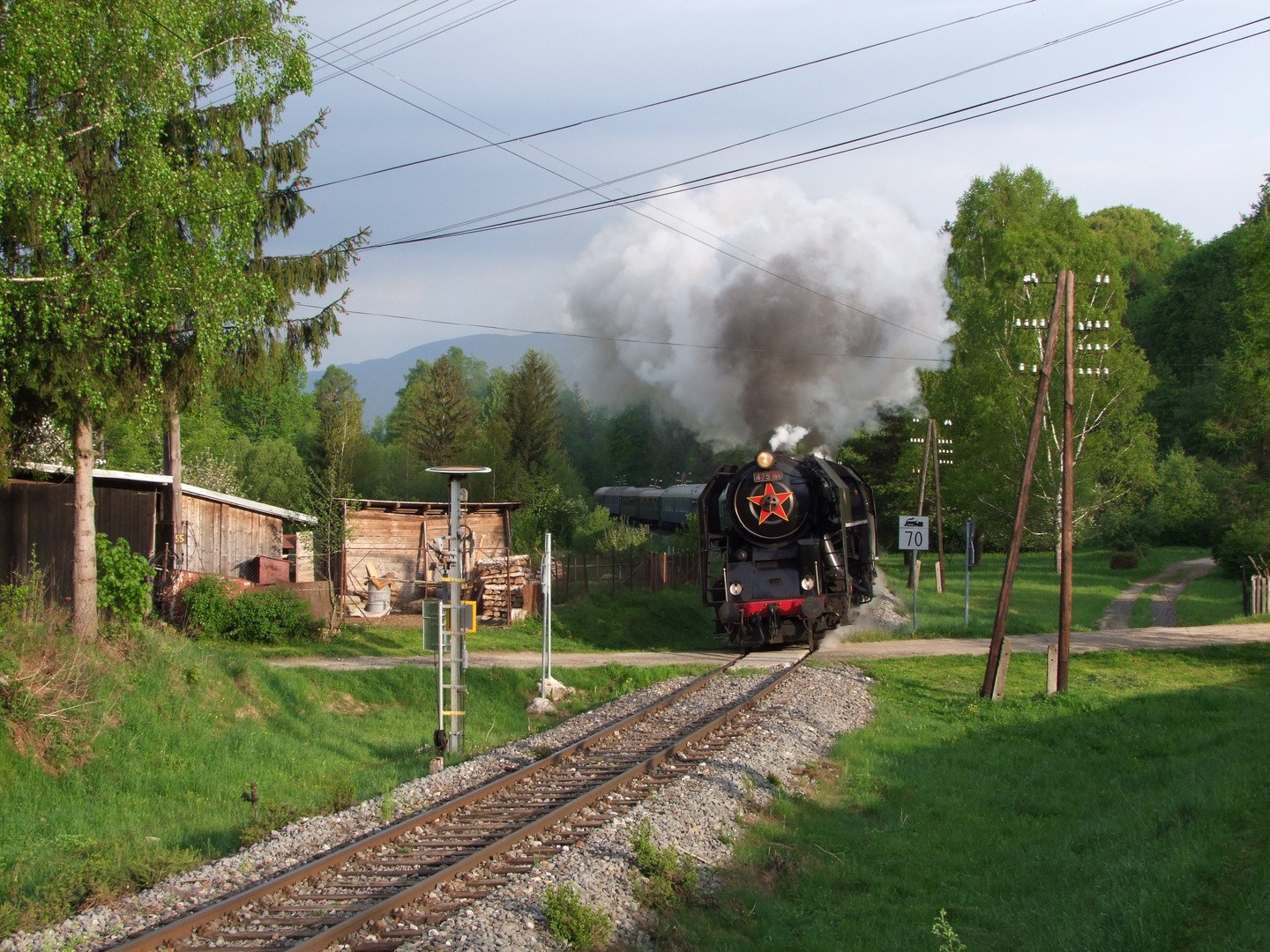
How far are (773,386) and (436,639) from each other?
13.6 metres

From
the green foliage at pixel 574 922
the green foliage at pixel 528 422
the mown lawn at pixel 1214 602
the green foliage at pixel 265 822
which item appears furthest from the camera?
the green foliage at pixel 528 422

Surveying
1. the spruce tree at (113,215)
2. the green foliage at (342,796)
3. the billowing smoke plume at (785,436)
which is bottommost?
the green foliage at (342,796)

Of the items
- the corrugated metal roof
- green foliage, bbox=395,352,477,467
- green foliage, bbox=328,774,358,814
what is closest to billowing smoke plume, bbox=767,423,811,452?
the corrugated metal roof

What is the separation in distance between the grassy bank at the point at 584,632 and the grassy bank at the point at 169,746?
381cm

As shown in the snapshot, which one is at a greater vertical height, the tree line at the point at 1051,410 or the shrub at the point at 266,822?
the tree line at the point at 1051,410

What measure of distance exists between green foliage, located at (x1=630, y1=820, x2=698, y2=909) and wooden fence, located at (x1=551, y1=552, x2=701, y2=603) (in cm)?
2015

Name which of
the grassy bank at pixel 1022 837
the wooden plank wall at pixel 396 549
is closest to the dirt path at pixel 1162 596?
the grassy bank at pixel 1022 837

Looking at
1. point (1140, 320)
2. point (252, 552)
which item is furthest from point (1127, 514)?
point (252, 552)

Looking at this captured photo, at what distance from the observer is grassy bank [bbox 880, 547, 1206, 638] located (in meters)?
24.5

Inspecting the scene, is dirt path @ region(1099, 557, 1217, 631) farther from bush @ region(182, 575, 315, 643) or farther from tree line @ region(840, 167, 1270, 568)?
bush @ region(182, 575, 315, 643)

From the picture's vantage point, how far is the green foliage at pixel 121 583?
15.5 meters

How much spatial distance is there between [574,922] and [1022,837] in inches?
195

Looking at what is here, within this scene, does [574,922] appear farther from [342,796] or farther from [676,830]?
[342,796]

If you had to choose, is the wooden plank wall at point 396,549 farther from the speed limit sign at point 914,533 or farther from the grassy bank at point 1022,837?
the grassy bank at point 1022,837
